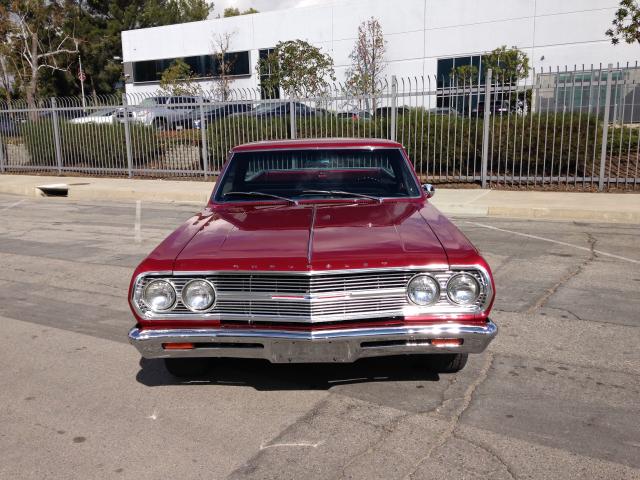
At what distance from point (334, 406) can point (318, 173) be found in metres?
2.13

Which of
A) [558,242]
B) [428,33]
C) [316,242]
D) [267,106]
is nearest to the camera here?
[316,242]

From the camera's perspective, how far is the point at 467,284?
3592 mm

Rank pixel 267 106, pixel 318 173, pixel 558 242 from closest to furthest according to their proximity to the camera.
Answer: pixel 318 173 < pixel 558 242 < pixel 267 106

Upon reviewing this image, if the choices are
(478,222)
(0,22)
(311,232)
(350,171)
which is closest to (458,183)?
(478,222)

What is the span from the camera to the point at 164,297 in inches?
144

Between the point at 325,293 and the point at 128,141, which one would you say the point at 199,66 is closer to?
the point at 128,141

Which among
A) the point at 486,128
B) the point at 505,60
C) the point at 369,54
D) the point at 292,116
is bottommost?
the point at 486,128

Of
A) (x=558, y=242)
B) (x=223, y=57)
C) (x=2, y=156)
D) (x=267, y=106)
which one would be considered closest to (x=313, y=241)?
(x=558, y=242)

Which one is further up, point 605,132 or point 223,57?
point 223,57

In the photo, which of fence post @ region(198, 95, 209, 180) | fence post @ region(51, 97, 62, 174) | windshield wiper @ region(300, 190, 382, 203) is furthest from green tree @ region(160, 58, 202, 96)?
A: windshield wiper @ region(300, 190, 382, 203)

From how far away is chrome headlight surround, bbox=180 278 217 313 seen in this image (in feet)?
11.9

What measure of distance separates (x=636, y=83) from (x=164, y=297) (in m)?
13.0

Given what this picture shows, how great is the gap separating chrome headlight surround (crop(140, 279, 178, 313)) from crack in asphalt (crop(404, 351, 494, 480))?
5.45ft

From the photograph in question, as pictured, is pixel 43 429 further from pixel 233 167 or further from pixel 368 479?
pixel 233 167
